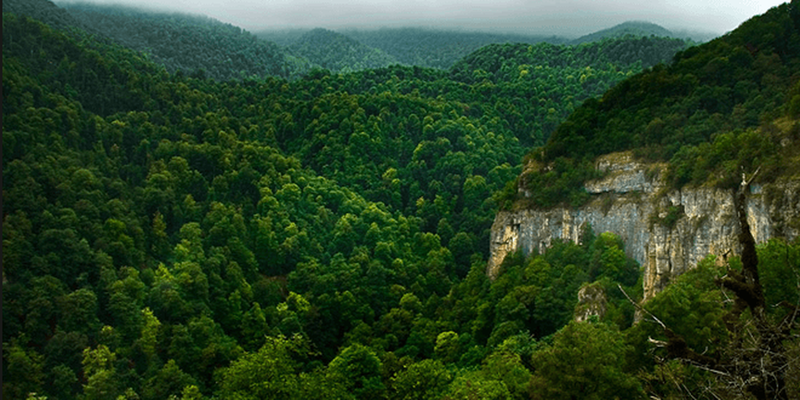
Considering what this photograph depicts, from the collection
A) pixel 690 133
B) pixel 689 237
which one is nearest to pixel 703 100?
pixel 690 133

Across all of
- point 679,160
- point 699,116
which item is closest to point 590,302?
point 679,160

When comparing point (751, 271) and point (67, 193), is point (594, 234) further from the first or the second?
point (67, 193)

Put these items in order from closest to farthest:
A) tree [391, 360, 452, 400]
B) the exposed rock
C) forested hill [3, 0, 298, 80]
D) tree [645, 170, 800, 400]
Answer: tree [645, 170, 800, 400] → tree [391, 360, 452, 400] → the exposed rock → forested hill [3, 0, 298, 80]

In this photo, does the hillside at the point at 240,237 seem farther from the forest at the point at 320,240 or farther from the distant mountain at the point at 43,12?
the distant mountain at the point at 43,12

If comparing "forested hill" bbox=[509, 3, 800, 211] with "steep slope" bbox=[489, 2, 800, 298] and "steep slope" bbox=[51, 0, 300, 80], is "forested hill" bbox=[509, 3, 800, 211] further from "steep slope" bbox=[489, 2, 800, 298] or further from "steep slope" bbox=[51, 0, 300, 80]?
"steep slope" bbox=[51, 0, 300, 80]

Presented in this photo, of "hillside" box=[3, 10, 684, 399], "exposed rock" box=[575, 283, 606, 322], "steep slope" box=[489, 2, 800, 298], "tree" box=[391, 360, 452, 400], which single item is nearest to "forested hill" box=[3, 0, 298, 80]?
"hillside" box=[3, 10, 684, 399]
